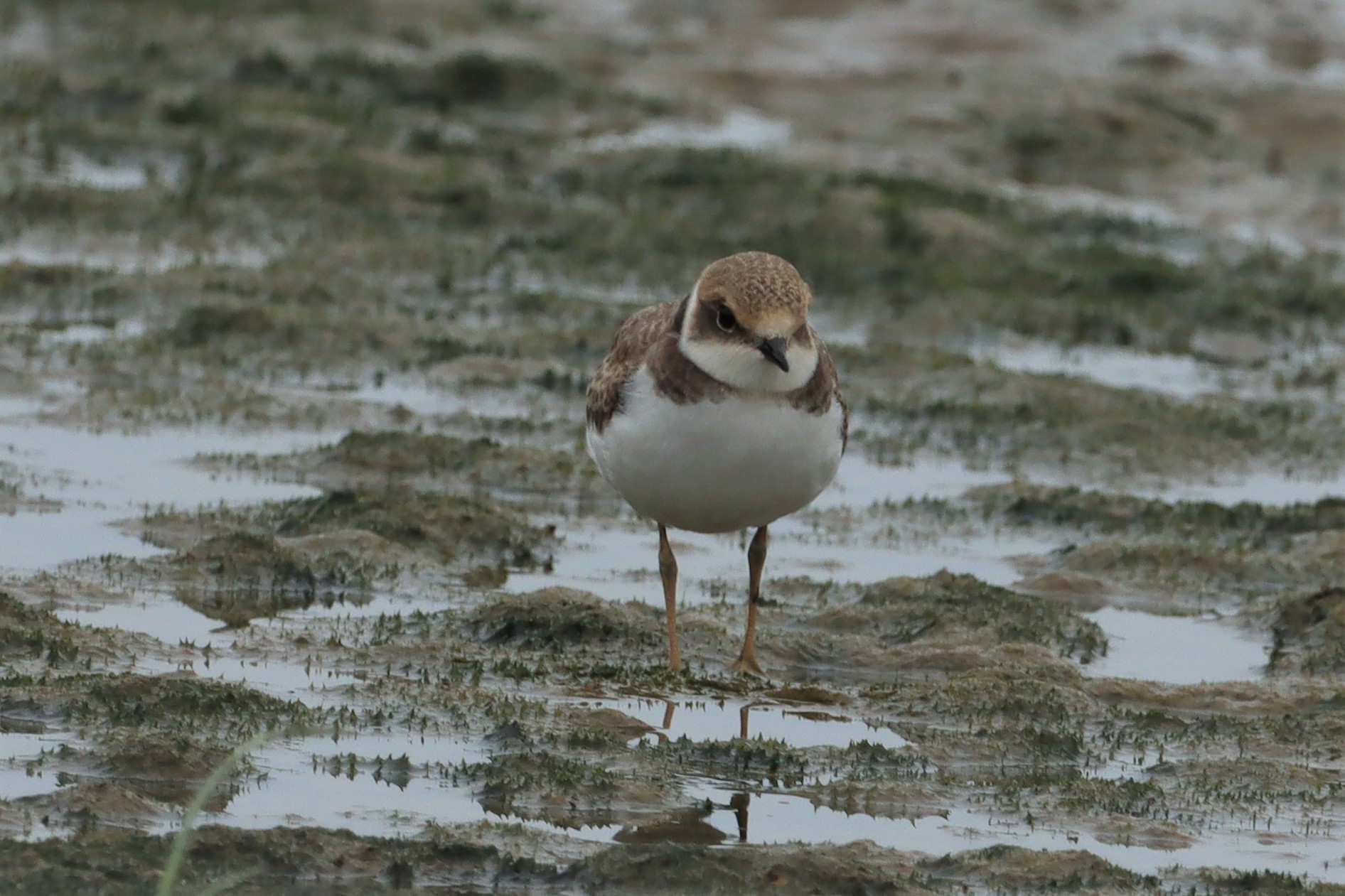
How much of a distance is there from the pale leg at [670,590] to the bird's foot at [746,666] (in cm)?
21

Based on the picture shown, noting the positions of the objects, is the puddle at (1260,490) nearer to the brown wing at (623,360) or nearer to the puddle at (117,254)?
the brown wing at (623,360)

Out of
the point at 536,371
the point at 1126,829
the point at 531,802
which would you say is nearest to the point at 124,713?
the point at 531,802

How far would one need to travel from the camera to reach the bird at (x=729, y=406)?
750 cm

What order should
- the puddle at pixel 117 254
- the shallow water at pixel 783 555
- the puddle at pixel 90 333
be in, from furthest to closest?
the puddle at pixel 117 254 → the puddle at pixel 90 333 → the shallow water at pixel 783 555

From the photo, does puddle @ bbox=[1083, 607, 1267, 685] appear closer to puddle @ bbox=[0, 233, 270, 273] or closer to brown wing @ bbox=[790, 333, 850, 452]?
brown wing @ bbox=[790, 333, 850, 452]

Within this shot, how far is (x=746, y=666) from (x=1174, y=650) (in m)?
2.04

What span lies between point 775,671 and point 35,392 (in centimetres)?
529

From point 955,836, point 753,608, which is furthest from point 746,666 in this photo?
point 955,836

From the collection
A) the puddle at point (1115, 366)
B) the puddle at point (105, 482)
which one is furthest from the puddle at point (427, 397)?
the puddle at point (1115, 366)

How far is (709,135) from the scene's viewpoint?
20.8 metres

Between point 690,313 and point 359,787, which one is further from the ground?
point 690,313

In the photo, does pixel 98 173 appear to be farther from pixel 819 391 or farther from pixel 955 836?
pixel 955 836

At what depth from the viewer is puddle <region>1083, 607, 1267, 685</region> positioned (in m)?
8.69

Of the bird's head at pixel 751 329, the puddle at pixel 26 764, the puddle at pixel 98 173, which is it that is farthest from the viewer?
the puddle at pixel 98 173
